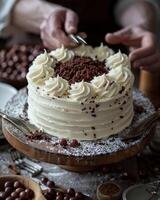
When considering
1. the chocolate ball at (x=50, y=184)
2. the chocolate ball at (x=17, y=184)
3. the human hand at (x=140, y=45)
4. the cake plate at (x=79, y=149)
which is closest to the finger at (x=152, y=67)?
the human hand at (x=140, y=45)

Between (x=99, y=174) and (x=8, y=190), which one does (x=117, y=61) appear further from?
(x=8, y=190)

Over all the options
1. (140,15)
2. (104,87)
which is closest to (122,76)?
(104,87)

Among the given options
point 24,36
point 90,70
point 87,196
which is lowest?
point 24,36

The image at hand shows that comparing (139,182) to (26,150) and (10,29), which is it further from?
(10,29)

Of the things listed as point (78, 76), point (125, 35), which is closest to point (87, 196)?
point (78, 76)

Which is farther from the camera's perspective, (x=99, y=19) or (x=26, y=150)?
(x=99, y=19)

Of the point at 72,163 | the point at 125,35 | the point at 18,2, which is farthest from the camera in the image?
the point at 18,2

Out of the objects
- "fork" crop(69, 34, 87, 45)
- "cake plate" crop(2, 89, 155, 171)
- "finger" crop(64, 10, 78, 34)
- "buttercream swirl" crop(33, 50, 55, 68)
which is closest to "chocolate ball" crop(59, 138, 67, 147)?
"cake plate" crop(2, 89, 155, 171)
